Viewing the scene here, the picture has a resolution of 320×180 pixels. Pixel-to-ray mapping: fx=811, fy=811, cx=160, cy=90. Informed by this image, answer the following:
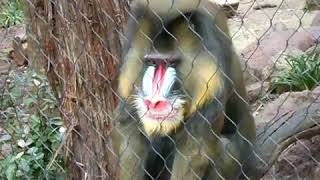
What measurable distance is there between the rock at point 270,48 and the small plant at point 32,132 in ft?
4.03

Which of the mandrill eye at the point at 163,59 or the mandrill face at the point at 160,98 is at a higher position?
the mandrill eye at the point at 163,59

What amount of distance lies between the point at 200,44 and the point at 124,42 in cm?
31

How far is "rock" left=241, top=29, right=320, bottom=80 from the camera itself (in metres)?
4.16

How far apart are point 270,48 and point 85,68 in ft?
5.76

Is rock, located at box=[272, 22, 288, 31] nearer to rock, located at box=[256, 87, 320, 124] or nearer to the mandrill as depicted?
rock, located at box=[256, 87, 320, 124]

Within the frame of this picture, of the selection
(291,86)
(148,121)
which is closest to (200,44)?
(148,121)

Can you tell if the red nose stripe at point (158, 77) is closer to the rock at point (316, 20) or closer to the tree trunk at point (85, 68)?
the tree trunk at point (85, 68)

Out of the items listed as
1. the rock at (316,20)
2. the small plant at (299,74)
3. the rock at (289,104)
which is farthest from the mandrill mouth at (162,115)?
the rock at (316,20)

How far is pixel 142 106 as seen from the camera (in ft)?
8.27

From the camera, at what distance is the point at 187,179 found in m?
2.59

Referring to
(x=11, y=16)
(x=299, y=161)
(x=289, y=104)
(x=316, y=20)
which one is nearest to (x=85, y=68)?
(x=299, y=161)

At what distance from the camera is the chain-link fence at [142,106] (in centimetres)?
247

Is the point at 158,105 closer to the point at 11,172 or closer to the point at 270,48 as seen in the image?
the point at 11,172

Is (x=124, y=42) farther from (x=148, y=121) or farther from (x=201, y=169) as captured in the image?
(x=201, y=169)
